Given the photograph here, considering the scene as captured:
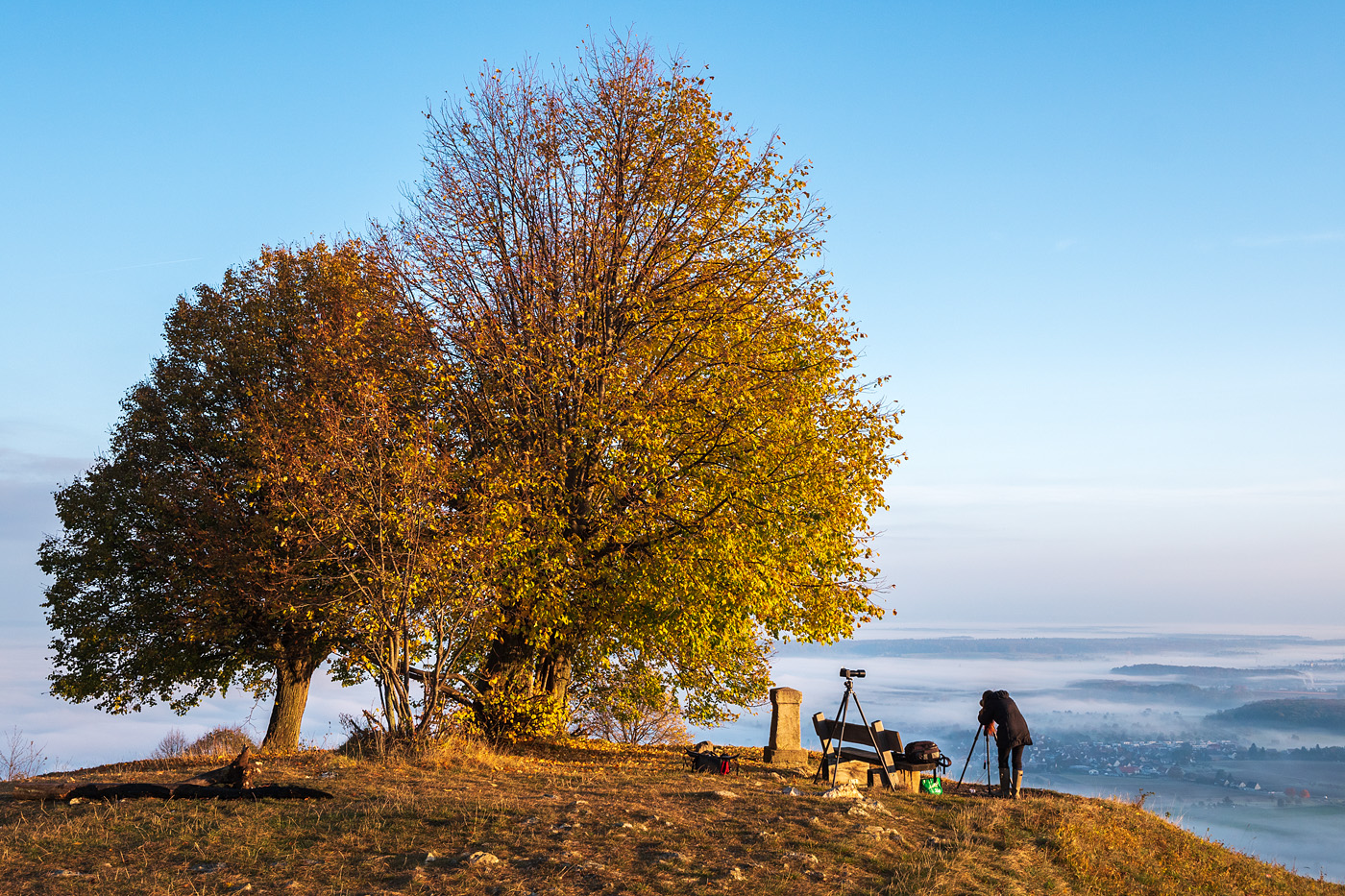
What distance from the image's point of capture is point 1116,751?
89.1 metres

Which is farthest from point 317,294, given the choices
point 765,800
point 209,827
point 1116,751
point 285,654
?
point 1116,751

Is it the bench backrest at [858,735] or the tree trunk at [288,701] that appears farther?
the tree trunk at [288,701]

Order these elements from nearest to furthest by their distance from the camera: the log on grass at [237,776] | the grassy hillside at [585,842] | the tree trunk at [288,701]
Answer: the grassy hillside at [585,842], the log on grass at [237,776], the tree trunk at [288,701]

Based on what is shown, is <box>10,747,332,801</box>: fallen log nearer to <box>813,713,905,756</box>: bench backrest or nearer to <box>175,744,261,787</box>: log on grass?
<box>175,744,261,787</box>: log on grass

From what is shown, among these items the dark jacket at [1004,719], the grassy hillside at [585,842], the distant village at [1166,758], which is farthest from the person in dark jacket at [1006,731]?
the distant village at [1166,758]

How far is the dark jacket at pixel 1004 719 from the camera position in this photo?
14539 millimetres

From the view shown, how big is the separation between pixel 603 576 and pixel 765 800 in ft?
21.5

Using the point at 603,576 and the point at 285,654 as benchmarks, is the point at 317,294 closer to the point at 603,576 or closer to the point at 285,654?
the point at 285,654

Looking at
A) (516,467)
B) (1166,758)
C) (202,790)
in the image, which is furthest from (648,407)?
(1166,758)

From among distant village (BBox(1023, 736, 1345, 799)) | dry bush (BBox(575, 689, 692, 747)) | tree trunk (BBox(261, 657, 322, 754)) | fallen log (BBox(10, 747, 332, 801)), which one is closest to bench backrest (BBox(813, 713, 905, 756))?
dry bush (BBox(575, 689, 692, 747))

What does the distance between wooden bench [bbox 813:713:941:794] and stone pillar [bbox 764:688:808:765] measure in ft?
4.97

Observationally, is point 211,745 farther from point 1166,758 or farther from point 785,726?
point 1166,758

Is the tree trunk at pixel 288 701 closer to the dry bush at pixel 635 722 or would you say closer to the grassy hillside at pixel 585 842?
the dry bush at pixel 635 722

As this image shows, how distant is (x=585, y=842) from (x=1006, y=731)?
27.9 feet
